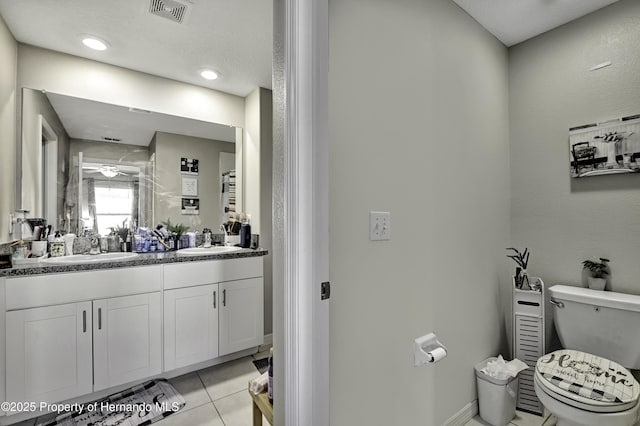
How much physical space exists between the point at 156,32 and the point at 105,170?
1.19m

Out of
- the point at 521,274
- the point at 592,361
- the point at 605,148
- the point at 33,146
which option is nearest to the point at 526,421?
the point at 592,361

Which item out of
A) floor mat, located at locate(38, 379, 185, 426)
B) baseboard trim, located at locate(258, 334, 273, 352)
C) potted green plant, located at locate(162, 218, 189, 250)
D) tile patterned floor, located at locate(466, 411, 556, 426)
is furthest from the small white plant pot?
potted green plant, located at locate(162, 218, 189, 250)

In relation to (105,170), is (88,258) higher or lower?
lower

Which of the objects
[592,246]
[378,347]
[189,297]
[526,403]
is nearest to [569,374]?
[526,403]

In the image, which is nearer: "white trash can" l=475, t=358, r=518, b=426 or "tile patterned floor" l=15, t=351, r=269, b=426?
"white trash can" l=475, t=358, r=518, b=426

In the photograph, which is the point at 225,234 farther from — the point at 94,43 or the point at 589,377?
the point at 589,377

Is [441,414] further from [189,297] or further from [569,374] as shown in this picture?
[189,297]

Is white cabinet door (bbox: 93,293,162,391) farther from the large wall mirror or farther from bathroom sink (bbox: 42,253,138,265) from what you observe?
the large wall mirror

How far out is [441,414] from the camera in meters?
1.53

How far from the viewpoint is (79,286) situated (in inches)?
70.3

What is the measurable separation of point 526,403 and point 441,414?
2.28 feet

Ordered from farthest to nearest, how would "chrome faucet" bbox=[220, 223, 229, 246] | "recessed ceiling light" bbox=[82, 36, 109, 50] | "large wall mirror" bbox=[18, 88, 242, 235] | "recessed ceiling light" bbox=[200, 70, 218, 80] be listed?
1. "chrome faucet" bbox=[220, 223, 229, 246]
2. "recessed ceiling light" bbox=[200, 70, 218, 80]
3. "large wall mirror" bbox=[18, 88, 242, 235]
4. "recessed ceiling light" bbox=[82, 36, 109, 50]

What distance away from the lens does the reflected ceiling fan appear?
2320mm

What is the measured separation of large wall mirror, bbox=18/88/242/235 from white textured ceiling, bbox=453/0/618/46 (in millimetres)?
2209
